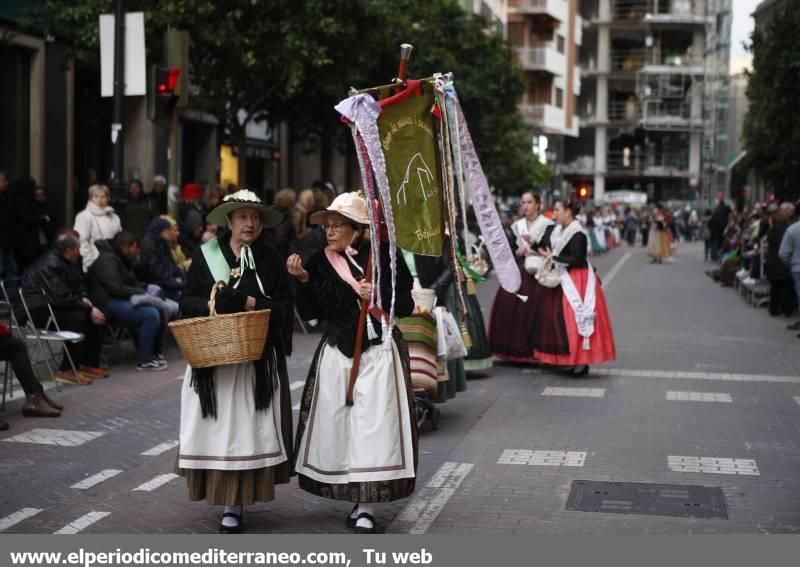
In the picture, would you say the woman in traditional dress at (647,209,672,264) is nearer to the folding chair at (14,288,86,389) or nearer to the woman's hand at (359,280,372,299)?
the folding chair at (14,288,86,389)

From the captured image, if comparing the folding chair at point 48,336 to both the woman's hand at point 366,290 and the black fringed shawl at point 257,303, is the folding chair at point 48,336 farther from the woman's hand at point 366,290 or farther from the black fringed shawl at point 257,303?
the woman's hand at point 366,290

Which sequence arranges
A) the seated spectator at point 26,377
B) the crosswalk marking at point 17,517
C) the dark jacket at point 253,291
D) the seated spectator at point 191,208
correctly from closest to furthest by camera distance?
the dark jacket at point 253,291 < the crosswalk marking at point 17,517 < the seated spectator at point 26,377 < the seated spectator at point 191,208

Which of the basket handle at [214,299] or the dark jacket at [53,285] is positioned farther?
the dark jacket at [53,285]

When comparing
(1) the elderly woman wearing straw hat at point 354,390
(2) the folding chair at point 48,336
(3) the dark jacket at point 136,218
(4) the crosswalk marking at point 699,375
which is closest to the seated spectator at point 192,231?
(3) the dark jacket at point 136,218

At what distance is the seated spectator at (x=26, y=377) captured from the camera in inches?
410

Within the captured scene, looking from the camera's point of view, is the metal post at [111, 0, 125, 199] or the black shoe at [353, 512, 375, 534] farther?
the metal post at [111, 0, 125, 199]

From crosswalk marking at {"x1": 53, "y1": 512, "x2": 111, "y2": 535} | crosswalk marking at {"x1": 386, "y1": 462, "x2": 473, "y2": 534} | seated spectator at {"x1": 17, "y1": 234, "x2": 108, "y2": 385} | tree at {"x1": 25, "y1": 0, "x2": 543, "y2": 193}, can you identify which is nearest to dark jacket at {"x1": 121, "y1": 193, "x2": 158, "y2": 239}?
seated spectator at {"x1": 17, "y1": 234, "x2": 108, "y2": 385}

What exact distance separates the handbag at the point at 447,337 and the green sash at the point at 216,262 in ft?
11.2

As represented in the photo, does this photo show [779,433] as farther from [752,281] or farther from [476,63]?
[476,63]

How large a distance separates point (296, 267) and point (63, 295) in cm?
610

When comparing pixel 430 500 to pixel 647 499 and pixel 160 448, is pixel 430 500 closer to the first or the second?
pixel 647 499

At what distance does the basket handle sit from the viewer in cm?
675

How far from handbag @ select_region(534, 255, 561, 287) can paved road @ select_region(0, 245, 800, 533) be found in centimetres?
98

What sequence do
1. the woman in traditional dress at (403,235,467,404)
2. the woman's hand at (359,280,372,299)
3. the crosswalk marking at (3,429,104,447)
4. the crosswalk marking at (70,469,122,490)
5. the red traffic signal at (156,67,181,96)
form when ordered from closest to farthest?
1. the woman's hand at (359,280,372,299)
2. the crosswalk marking at (70,469,122,490)
3. the crosswalk marking at (3,429,104,447)
4. the woman in traditional dress at (403,235,467,404)
5. the red traffic signal at (156,67,181,96)
